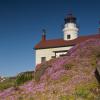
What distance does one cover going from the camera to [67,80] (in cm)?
1939

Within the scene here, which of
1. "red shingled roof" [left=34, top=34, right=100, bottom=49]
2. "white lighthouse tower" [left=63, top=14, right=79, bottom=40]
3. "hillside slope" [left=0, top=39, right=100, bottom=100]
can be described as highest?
"white lighthouse tower" [left=63, top=14, right=79, bottom=40]

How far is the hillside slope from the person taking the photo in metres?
16.6

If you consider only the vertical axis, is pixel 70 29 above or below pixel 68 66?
above

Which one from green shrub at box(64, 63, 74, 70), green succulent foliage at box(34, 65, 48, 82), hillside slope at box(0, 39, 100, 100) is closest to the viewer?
hillside slope at box(0, 39, 100, 100)

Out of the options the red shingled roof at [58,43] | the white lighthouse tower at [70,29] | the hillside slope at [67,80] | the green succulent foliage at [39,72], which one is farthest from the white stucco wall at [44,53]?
the green succulent foliage at [39,72]

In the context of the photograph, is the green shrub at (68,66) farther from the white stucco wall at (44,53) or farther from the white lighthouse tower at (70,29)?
the white lighthouse tower at (70,29)

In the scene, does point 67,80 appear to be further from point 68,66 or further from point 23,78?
point 23,78

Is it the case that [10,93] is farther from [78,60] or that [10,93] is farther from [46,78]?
[78,60]

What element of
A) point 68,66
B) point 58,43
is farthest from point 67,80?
point 58,43

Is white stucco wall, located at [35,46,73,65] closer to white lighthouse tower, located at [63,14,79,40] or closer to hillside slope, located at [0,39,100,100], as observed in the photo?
white lighthouse tower, located at [63,14,79,40]

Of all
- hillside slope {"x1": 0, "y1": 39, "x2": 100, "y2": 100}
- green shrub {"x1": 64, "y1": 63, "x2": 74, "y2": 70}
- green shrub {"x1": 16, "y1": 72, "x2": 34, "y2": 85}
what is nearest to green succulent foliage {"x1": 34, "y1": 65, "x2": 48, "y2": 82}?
hillside slope {"x1": 0, "y1": 39, "x2": 100, "y2": 100}

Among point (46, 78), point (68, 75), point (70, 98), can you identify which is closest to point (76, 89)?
point (70, 98)

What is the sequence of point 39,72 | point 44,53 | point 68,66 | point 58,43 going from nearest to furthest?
point 68,66 < point 39,72 < point 58,43 < point 44,53

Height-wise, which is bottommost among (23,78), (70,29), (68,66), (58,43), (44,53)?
(23,78)
